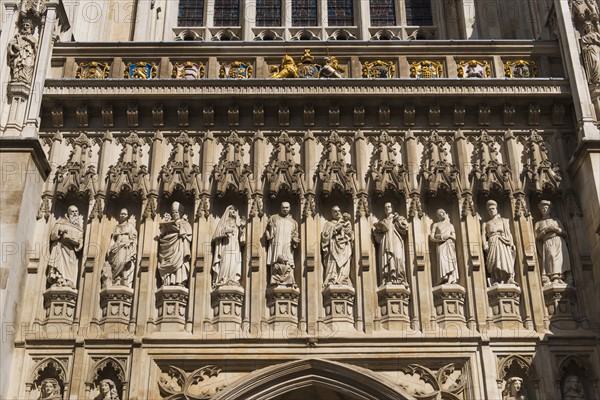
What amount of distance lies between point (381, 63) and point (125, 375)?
7.16 m

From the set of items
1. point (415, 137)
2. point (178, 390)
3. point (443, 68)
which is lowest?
point (178, 390)

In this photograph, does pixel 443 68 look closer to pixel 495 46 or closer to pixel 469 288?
pixel 495 46

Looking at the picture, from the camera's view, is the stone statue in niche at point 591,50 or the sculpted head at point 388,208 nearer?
the sculpted head at point 388,208

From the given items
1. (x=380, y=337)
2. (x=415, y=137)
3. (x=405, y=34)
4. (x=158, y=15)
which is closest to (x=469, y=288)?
(x=380, y=337)

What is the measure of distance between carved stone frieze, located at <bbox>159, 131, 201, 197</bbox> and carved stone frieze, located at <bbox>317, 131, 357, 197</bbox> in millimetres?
2084

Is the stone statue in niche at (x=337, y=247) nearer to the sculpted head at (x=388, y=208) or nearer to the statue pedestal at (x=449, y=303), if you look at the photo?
the sculpted head at (x=388, y=208)

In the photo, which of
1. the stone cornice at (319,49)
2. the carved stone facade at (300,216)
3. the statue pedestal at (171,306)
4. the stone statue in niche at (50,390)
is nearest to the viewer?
the stone statue in niche at (50,390)

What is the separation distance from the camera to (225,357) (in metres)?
13.2

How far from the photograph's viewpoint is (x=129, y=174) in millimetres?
14734

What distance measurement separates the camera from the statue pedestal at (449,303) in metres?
13.5

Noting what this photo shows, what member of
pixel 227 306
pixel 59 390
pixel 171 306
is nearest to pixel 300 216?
pixel 227 306

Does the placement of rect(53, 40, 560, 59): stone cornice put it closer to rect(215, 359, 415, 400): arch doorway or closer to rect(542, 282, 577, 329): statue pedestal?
rect(542, 282, 577, 329): statue pedestal

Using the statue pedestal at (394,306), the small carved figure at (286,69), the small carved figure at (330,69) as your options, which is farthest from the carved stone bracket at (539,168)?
the small carved figure at (286,69)

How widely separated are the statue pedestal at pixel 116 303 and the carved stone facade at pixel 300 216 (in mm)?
43
